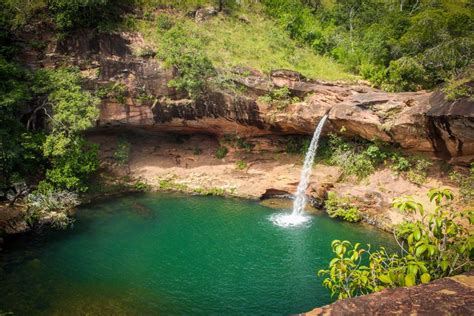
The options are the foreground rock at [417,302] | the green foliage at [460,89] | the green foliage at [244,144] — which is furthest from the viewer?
the green foliage at [244,144]

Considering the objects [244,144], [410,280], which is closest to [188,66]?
[244,144]

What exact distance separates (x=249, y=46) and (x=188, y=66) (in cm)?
612

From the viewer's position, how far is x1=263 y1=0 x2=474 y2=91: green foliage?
851 inches

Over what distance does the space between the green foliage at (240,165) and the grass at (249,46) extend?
6.52 meters

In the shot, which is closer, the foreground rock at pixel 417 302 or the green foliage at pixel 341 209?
the foreground rock at pixel 417 302

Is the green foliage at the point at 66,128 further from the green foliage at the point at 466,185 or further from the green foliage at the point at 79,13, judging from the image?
the green foliage at the point at 466,185

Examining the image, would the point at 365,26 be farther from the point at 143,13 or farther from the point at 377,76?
the point at 143,13

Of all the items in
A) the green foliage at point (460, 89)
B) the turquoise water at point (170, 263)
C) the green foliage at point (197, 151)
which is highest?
the green foliage at point (460, 89)

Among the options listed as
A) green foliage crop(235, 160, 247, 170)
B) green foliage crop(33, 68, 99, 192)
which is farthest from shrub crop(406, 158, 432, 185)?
green foliage crop(33, 68, 99, 192)

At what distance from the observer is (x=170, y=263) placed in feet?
52.2

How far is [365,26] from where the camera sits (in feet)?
103

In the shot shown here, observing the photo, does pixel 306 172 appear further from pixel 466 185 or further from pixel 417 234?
pixel 417 234

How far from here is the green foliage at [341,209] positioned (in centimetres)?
2056

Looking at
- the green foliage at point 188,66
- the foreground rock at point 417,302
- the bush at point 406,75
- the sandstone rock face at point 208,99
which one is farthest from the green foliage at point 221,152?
the foreground rock at point 417,302
